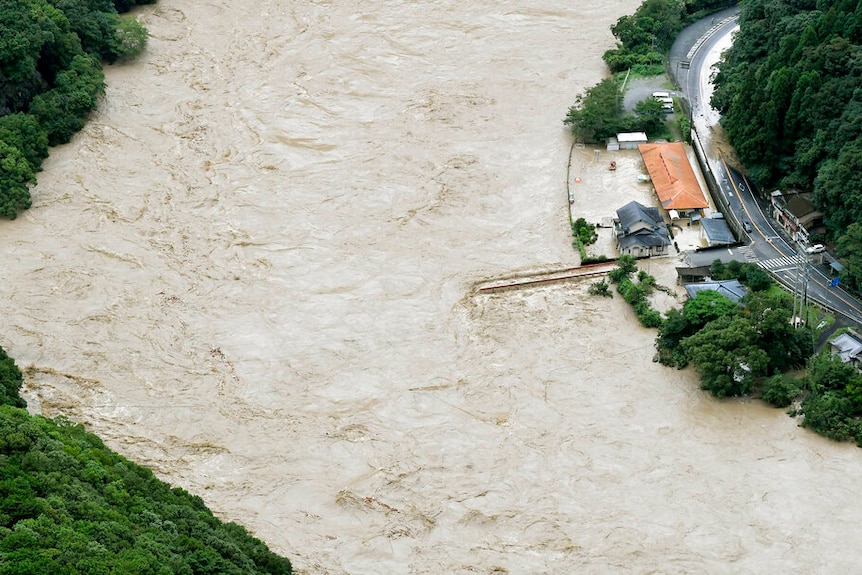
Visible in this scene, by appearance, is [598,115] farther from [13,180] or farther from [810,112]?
[13,180]

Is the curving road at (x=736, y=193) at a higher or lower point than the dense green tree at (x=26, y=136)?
higher

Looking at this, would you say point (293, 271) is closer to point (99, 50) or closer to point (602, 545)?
point (602, 545)

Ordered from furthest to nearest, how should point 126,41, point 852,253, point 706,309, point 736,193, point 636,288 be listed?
point 126,41 → point 736,193 → point 636,288 → point 852,253 → point 706,309

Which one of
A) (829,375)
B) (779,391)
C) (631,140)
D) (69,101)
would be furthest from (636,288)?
(69,101)

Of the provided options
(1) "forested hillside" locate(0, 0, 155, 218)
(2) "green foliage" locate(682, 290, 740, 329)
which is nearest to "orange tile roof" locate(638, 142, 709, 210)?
(2) "green foliage" locate(682, 290, 740, 329)

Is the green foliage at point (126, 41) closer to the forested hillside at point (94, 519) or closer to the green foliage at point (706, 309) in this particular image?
the forested hillside at point (94, 519)

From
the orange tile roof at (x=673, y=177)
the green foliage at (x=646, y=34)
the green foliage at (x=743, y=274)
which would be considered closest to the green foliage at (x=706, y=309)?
the green foliage at (x=743, y=274)
